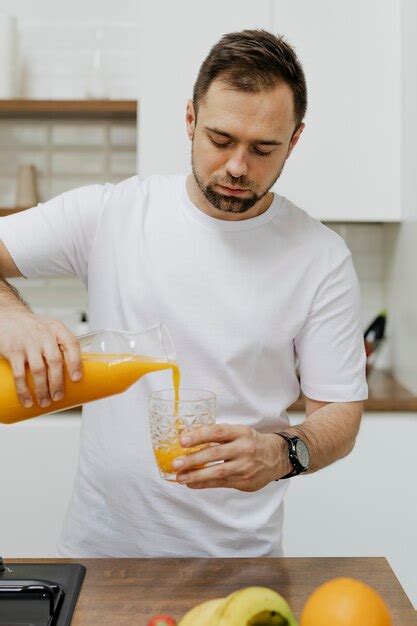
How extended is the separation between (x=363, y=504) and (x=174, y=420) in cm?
147

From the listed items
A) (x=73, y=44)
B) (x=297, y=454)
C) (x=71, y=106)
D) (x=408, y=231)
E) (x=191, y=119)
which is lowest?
(x=297, y=454)

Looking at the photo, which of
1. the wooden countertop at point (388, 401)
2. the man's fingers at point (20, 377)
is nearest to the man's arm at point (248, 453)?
the man's fingers at point (20, 377)

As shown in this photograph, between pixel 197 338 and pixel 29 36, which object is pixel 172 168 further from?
pixel 197 338

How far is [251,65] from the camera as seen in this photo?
1.38 metres

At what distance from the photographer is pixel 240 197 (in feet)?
4.70

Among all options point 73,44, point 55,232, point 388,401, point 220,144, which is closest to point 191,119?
point 220,144

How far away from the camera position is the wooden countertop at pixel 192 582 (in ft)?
3.57

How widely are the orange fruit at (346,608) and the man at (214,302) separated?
1.80ft

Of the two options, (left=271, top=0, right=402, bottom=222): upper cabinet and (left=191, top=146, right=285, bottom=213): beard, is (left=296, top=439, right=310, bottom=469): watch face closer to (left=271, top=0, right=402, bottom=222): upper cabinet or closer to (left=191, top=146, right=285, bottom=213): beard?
(left=191, top=146, right=285, bottom=213): beard

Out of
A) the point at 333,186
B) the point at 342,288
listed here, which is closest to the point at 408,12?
the point at 333,186

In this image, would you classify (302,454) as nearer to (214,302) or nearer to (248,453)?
(248,453)

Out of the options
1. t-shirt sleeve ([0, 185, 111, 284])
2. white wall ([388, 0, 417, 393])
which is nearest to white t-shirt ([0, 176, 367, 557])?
t-shirt sleeve ([0, 185, 111, 284])

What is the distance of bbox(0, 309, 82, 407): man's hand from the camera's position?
44.9 inches

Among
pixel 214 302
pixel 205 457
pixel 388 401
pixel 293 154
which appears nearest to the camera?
pixel 205 457
